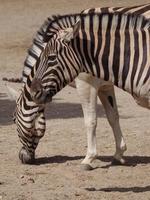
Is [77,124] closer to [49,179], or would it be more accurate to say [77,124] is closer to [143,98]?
[49,179]

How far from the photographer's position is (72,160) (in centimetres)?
844

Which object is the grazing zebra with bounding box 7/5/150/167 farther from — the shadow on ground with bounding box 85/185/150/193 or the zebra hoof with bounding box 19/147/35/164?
A: the zebra hoof with bounding box 19/147/35/164

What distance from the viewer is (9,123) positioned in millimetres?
10789

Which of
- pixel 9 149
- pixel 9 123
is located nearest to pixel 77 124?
pixel 9 123

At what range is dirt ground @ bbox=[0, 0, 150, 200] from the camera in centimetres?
693

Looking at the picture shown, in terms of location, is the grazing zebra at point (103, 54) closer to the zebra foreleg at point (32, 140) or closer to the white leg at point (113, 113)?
the zebra foreleg at point (32, 140)

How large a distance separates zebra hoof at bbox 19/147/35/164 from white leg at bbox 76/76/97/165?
2.19 ft

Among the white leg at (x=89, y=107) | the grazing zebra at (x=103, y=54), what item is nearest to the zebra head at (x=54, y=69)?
the grazing zebra at (x=103, y=54)

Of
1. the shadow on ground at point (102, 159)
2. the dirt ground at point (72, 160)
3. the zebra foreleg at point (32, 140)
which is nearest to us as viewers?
the dirt ground at point (72, 160)

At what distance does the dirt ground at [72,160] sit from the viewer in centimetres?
693

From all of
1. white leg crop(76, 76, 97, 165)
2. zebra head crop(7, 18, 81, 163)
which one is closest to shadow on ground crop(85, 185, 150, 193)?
white leg crop(76, 76, 97, 165)

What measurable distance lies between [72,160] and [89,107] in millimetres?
834

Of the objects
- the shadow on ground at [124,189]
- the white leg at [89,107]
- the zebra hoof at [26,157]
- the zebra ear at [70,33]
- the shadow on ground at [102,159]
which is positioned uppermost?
the zebra ear at [70,33]

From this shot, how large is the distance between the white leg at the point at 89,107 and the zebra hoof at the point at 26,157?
0.67 meters
